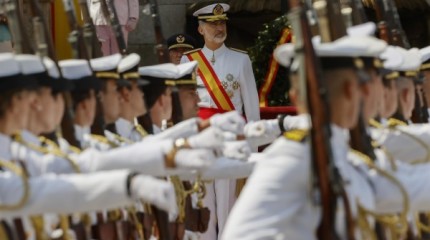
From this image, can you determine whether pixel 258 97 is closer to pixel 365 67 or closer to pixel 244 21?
pixel 244 21

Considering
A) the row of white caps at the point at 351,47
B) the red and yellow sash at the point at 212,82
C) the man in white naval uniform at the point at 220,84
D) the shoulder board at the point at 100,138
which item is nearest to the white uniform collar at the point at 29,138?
the shoulder board at the point at 100,138

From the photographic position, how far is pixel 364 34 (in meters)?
8.27

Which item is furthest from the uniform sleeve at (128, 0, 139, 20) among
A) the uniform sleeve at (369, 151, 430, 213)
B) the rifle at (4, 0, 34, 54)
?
the uniform sleeve at (369, 151, 430, 213)

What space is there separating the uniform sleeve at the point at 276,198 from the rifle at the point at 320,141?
0.32 feet

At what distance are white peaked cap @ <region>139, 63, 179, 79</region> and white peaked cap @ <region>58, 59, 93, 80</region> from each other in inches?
54.1

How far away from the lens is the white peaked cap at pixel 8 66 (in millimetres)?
8695

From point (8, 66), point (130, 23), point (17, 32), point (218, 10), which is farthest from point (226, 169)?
point (130, 23)

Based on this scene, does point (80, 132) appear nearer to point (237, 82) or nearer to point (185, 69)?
point (185, 69)

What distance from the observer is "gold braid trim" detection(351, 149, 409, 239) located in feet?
26.1

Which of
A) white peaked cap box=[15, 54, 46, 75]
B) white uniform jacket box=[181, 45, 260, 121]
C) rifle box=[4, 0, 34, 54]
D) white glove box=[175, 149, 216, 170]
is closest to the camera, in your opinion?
white glove box=[175, 149, 216, 170]

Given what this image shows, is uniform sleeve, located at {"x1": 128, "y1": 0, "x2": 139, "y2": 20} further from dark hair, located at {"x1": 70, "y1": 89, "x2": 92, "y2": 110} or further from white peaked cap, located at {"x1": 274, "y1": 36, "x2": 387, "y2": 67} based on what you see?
white peaked cap, located at {"x1": 274, "y1": 36, "x2": 387, "y2": 67}

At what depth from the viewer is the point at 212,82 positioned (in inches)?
603

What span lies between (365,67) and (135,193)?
1312 millimetres

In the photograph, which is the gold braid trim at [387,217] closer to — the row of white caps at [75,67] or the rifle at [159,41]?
the row of white caps at [75,67]
